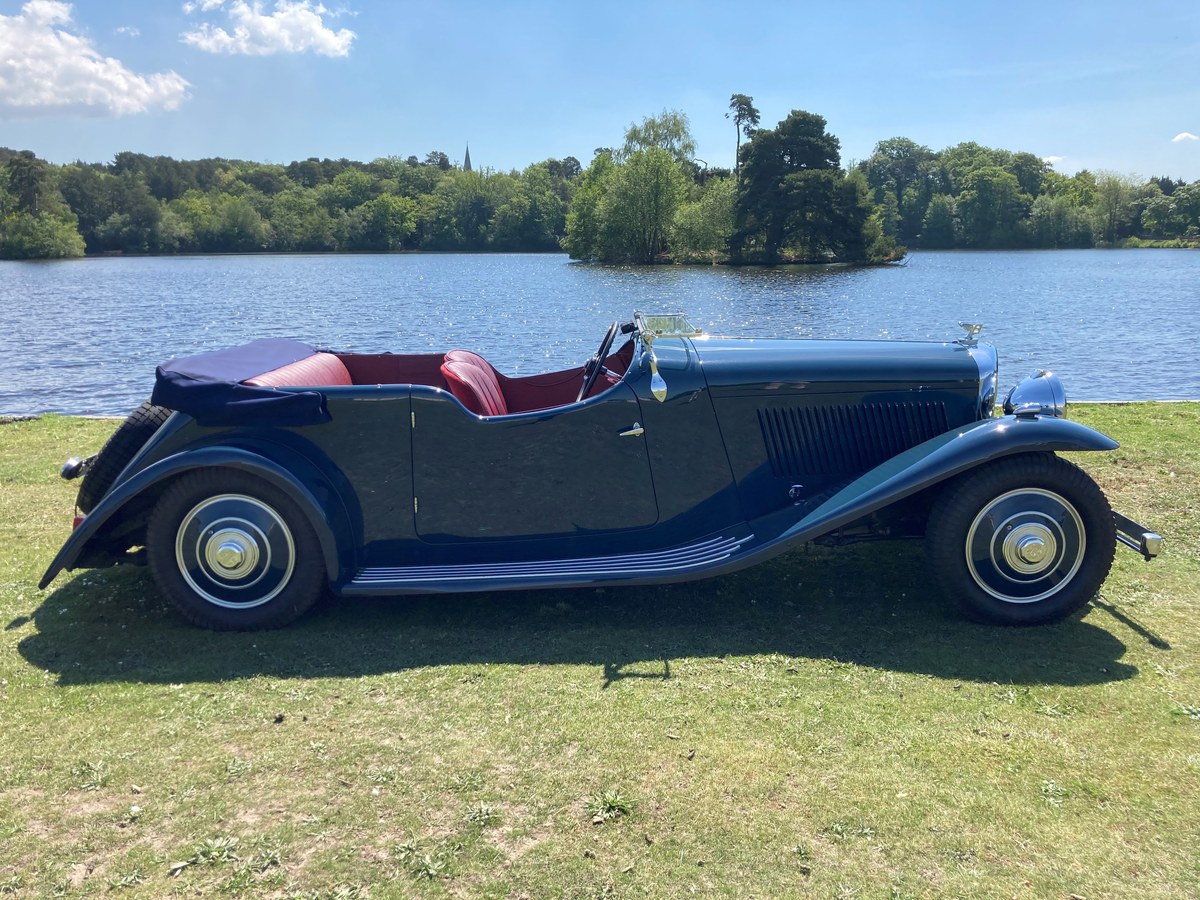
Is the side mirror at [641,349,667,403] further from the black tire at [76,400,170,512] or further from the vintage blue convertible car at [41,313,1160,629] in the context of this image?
the black tire at [76,400,170,512]

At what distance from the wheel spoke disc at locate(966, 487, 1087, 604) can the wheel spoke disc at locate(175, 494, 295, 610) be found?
3723 millimetres

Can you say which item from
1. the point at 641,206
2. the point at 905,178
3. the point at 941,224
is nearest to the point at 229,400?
the point at 641,206

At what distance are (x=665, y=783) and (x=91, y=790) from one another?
7.22ft

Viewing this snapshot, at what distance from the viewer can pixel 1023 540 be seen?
436 cm

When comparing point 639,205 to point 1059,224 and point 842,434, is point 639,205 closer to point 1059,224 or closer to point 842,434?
point 1059,224

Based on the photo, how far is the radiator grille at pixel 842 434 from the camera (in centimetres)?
483

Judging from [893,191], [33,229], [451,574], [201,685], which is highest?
[893,191]

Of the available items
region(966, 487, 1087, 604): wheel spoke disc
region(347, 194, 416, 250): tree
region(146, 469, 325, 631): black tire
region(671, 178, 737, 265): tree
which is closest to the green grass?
region(146, 469, 325, 631): black tire

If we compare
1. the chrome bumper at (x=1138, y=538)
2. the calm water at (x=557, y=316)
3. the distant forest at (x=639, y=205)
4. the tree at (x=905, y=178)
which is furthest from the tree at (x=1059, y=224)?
the chrome bumper at (x=1138, y=538)

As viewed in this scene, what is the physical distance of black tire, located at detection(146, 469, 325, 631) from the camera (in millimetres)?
4445

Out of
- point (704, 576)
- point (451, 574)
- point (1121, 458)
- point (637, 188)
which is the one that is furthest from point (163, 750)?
point (637, 188)

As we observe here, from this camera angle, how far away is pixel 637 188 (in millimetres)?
65000

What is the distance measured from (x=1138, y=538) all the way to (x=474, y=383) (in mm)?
3797

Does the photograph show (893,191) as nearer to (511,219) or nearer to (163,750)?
(511,219)
